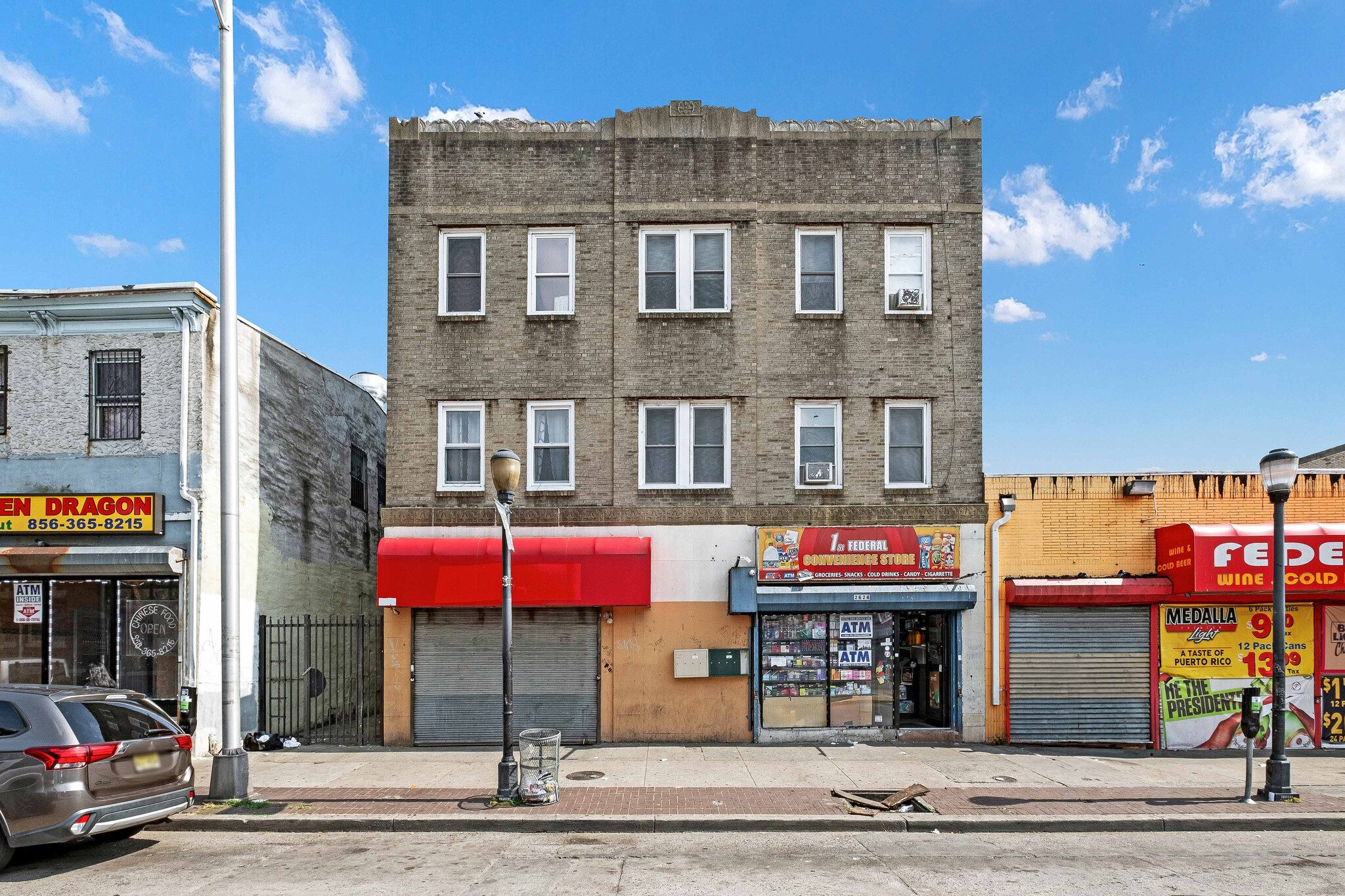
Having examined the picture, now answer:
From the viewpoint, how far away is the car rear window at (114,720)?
846cm

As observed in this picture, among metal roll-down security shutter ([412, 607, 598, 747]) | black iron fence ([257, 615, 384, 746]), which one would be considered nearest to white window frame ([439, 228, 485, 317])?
metal roll-down security shutter ([412, 607, 598, 747])

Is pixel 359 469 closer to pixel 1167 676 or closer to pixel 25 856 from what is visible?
pixel 25 856

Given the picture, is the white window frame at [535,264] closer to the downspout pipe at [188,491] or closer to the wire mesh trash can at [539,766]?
the downspout pipe at [188,491]

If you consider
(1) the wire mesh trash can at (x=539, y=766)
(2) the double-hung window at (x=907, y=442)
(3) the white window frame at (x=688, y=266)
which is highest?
(3) the white window frame at (x=688, y=266)

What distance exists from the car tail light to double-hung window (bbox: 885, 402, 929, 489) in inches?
463

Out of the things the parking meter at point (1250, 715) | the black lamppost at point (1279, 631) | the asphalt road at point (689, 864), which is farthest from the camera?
the black lamppost at point (1279, 631)

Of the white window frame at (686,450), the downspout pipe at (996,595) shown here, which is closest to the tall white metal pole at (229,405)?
the white window frame at (686,450)

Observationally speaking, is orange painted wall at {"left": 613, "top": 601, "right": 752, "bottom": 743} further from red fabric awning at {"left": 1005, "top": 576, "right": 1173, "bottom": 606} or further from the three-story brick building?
red fabric awning at {"left": 1005, "top": 576, "right": 1173, "bottom": 606}

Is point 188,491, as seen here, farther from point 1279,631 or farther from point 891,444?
point 1279,631

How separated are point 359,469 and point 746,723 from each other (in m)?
10.8

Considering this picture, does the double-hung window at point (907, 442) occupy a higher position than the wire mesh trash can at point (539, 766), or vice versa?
the double-hung window at point (907, 442)

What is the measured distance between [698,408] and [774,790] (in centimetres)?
650

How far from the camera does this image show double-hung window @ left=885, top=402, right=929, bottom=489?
15.1 meters

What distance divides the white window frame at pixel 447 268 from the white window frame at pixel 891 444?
7.28 metres
